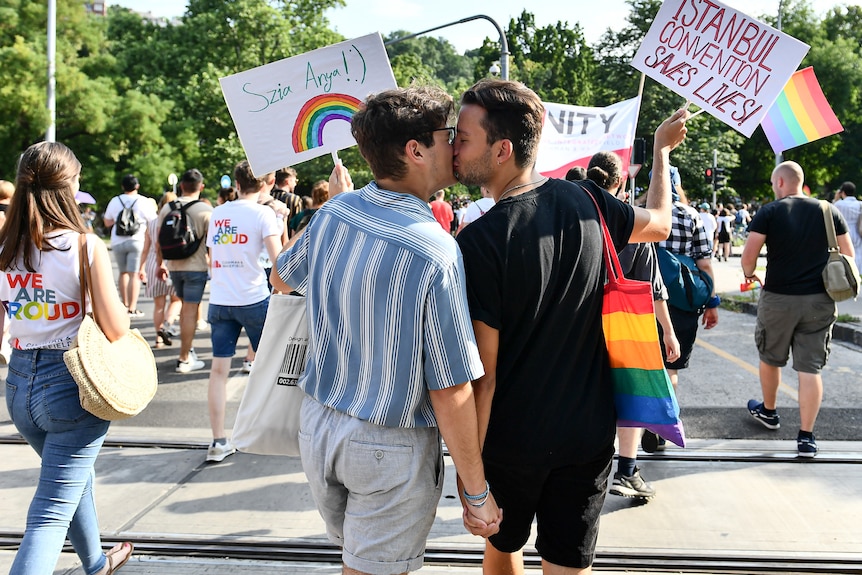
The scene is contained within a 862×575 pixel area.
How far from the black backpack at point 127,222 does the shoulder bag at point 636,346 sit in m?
8.17

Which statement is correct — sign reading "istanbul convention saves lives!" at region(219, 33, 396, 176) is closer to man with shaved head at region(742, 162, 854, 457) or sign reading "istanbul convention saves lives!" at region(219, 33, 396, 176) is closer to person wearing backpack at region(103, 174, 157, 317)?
man with shaved head at region(742, 162, 854, 457)

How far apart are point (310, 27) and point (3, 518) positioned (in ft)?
122

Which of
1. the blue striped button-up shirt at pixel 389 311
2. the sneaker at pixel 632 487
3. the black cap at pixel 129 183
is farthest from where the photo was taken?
the black cap at pixel 129 183

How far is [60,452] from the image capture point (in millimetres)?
2766

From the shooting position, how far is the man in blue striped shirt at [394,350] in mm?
1965

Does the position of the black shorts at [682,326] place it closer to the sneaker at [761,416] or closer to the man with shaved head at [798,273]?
the man with shaved head at [798,273]

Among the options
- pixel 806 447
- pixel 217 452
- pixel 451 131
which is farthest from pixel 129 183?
pixel 451 131

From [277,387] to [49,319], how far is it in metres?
1.02

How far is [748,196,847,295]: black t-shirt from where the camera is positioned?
4.84 meters

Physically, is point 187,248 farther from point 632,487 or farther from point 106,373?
point 632,487

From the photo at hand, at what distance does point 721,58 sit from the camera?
334cm

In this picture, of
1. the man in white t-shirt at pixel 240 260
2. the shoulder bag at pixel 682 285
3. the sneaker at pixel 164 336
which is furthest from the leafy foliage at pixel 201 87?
the shoulder bag at pixel 682 285

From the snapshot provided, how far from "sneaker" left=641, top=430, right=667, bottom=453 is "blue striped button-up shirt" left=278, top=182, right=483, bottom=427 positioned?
2998 mm

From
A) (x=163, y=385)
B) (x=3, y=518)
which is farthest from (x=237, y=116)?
(x=163, y=385)
